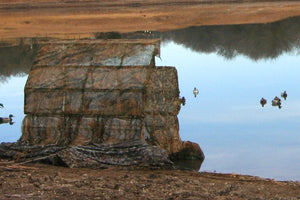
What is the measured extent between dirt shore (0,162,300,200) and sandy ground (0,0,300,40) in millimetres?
27614

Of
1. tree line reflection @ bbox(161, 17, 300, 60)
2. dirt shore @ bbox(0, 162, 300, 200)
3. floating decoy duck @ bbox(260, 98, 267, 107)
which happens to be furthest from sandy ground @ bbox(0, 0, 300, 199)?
floating decoy duck @ bbox(260, 98, 267, 107)

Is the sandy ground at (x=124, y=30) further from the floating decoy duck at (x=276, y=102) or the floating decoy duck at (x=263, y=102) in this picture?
the floating decoy duck at (x=263, y=102)

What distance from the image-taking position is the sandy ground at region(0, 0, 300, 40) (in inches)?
1649

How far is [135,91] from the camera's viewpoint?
42.1 ft

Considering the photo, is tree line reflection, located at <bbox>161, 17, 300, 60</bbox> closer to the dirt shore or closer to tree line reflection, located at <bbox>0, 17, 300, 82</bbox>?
tree line reflection, located at <bbox>0, 17, 300, 82</bbox>

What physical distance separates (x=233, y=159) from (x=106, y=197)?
245 inches

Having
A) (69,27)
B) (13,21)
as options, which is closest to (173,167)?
(69,27)

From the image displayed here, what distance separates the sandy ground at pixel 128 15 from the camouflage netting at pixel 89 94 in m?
24.9

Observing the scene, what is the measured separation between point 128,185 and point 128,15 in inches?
1414

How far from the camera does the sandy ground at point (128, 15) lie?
137 ft

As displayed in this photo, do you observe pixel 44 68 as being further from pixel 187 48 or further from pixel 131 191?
pixel 187 48

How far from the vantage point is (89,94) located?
43.1 feet

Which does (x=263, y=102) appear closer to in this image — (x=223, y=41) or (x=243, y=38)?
(x=243, y=38)

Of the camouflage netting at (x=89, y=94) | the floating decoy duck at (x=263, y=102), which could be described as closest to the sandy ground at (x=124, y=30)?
the camouflage netting at (x=89, y=94)
